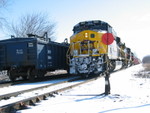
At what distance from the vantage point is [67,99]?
6766mm

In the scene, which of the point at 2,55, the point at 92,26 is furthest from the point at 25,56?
the point at 92,26

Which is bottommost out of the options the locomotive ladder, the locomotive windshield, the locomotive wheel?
the locomotive wheel

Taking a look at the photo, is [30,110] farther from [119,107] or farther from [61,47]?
[61,47]

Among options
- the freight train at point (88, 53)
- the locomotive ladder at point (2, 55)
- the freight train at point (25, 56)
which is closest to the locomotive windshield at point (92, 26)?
the freight train at point (88, 53)

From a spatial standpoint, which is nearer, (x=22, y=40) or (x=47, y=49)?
(x=22, y=40)

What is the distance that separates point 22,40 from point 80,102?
798 centimetres

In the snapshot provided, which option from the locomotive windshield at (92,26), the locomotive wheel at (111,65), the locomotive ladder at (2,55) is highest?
the locomotive windshield at (92,26)

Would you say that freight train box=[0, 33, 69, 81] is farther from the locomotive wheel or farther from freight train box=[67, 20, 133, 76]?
the locomotive wheel

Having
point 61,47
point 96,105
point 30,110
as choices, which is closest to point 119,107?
point 96,105

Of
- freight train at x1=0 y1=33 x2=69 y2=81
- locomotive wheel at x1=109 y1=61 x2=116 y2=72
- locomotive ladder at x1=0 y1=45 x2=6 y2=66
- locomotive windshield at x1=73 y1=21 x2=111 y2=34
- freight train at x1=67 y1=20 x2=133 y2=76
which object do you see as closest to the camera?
freight train at x1=0 y1=33 x2=69 y2=81

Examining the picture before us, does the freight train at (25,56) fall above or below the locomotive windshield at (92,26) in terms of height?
below

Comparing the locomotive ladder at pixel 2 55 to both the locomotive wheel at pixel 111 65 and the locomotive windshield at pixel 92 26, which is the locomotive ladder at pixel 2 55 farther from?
the locomotive wheel at pixel 111 65

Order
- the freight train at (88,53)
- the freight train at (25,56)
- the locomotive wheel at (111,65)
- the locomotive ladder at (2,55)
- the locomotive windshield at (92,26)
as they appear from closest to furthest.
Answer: the freight train at (25,56), the freight train at (88,53), the locomotive ladder at (2,55), the locomotive windshield at (92,26), the locomotive wheel at (111,65)

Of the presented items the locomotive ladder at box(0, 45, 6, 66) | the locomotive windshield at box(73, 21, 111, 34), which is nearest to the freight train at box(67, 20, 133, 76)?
the locomotive windshield at box(73, 21, 111, 34)
